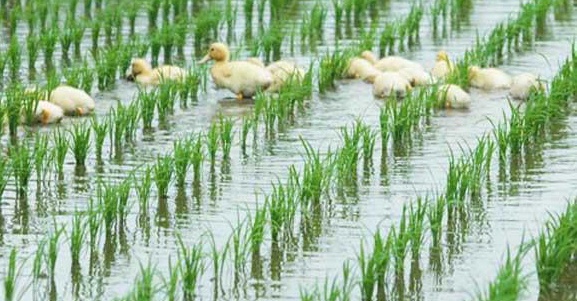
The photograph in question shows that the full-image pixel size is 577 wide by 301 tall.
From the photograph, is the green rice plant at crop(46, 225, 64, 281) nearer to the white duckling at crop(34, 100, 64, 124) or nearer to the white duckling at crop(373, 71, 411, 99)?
the white duckling at crop(34, 100, 64, 124)

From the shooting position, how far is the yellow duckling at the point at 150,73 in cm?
1199

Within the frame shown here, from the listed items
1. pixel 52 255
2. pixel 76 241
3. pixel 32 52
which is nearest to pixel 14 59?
pixel 32 52

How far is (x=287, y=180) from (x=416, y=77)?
353 cm

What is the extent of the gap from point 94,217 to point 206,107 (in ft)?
14.6

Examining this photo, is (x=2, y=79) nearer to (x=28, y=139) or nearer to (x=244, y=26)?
(x=28, y=139)

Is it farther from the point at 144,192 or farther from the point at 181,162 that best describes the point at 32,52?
the point at 144,192

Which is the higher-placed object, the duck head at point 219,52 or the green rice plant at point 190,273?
the duck head at point 219,52

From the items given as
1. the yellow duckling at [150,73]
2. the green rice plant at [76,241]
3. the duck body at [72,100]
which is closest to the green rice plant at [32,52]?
the yellow duckling at [150,73]

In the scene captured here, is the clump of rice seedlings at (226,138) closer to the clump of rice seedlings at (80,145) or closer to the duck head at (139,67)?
the clump of rice seedlings at (80,145)

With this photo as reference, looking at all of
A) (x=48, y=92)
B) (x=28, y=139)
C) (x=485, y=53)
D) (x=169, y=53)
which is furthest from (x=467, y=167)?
(x=169, y=53)

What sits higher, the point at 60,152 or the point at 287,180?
the point at 60,152

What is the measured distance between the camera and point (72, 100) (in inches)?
433

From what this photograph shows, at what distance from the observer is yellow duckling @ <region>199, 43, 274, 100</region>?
38.4ft

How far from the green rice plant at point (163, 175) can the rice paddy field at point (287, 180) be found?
0.4 inches
